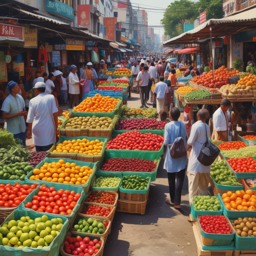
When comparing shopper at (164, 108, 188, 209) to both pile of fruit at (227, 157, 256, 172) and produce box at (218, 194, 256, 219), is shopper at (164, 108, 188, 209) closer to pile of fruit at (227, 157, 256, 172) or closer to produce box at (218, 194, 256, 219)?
pile of fruit at (227, 157, 256, 172)

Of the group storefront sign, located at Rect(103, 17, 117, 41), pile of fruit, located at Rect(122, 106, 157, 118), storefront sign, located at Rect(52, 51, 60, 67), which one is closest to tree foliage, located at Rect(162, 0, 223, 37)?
storefront sign, located at Rect(103, 17, 117, 41)

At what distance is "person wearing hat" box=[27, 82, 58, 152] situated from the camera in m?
6.23

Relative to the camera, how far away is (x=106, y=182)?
581cm

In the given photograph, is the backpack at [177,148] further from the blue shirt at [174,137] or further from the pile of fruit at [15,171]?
the pile of fruit at [15,171]

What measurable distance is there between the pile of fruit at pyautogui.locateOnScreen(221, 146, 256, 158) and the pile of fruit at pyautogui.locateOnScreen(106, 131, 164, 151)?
1.50 metres

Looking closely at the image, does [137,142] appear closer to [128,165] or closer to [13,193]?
[128,165]

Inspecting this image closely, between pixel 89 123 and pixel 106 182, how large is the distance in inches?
96.8

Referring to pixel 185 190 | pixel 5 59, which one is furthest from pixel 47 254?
pixel 5 59

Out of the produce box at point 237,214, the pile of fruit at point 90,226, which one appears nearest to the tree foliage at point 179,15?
the produce box at point 237,214

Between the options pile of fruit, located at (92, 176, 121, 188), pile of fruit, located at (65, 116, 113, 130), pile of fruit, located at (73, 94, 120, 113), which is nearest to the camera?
pile of fruit, located at (92, 176, 121, 188)

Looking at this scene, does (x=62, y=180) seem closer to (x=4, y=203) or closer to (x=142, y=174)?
(x=4, y=203)

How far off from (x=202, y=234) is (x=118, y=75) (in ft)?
53.6

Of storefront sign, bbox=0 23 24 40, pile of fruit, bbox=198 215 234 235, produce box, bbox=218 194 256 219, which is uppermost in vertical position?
storefront sign, bbox=0 23 24 40

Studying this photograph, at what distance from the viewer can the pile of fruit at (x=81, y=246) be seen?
404 cm
